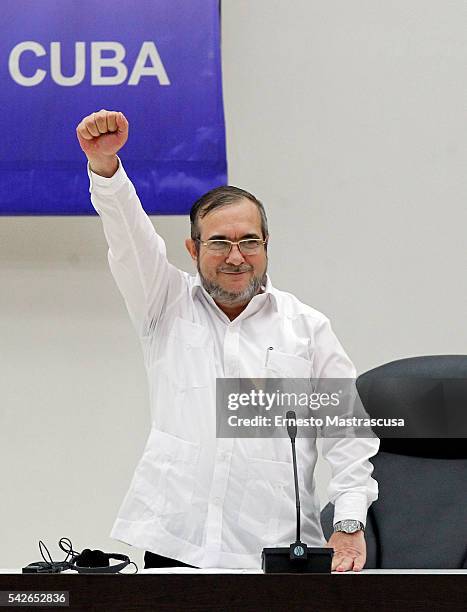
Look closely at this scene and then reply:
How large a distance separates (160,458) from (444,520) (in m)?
0.79

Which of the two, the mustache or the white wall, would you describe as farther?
the white wall

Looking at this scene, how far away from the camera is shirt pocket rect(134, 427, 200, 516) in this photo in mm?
1935

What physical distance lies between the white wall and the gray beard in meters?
1.10

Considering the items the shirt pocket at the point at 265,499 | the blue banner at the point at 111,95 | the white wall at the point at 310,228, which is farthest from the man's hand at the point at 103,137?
the white wall at the point at 310,228

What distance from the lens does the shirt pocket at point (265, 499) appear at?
1942mm

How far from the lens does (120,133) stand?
1808 mm

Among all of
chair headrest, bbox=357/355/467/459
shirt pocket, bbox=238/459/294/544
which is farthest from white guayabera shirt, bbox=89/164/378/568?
chair headrest, bbox=357/355/467/459

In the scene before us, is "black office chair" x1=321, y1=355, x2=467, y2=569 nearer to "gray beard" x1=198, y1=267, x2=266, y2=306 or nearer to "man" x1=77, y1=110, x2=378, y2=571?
"man" x1=77, y1=110, x2=378, y2=571

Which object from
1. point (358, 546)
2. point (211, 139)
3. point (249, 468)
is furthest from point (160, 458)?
point (211, 139)

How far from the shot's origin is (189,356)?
2051 mm

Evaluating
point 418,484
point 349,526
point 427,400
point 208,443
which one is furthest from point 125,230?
point 418,484

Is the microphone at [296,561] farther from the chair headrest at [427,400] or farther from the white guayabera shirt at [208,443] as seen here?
the chair headrest at [427,400]

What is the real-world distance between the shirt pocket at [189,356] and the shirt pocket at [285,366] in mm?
122
